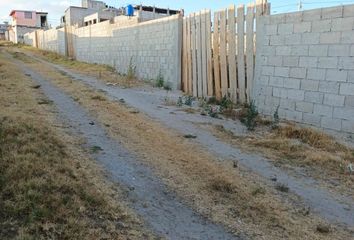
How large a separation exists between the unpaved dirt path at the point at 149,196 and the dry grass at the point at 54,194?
16cm

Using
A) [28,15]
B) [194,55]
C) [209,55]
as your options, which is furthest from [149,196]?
[28,15]

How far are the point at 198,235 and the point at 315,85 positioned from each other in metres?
4.52

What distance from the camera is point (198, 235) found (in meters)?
3.19

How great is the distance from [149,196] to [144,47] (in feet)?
35.2

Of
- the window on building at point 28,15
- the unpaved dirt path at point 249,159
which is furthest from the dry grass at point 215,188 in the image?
the window on building at point 28,15

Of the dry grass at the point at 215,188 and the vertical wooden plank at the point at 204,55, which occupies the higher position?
the vertical wooden plank at the point at 204,55

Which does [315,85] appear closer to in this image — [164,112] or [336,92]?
[336,92]

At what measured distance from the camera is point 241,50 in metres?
8.64

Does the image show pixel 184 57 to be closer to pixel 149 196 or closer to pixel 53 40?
pixel 149 196

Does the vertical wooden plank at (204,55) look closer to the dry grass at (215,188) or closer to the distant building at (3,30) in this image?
the dry grass at (215,188)

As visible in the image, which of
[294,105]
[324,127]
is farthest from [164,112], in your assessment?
[324,127]

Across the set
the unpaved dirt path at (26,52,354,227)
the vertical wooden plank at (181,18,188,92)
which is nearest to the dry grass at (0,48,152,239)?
the unpaved dirt path at (26,52,354,227)

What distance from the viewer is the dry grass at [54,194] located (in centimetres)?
305

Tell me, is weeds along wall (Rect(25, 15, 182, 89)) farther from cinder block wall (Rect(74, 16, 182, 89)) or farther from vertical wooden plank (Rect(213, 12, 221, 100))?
vertical wooden plank (Rect(213, 12, 221, 100))
